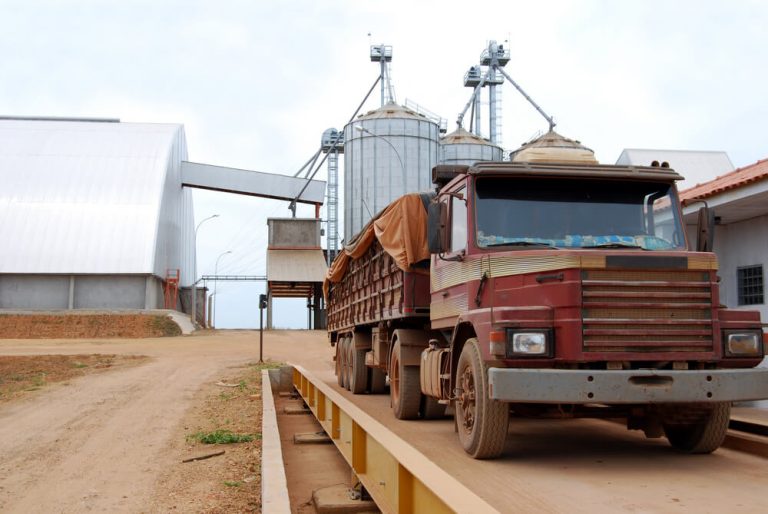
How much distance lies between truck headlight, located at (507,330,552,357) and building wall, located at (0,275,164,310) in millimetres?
48932

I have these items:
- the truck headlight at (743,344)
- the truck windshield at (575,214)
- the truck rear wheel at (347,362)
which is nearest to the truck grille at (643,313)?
the truck headlight at (743,344)

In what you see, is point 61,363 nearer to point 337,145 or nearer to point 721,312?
point 721,312

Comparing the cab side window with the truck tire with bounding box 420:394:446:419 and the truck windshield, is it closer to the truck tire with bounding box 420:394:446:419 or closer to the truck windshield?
the truck windshield

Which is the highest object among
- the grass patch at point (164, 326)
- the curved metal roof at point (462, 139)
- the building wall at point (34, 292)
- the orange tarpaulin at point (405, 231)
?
the curved metal roof at point (462, 139)

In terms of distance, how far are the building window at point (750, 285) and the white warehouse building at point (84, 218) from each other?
44.1 meters

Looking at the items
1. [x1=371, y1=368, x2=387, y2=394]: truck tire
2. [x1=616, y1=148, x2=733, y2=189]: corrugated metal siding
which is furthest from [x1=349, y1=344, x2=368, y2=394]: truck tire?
[x1=616, y1=148, x2=733, y2=189]: corrugated metal siding

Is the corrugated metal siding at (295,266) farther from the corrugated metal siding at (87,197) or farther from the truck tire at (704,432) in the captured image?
the truck tire at (704,432)

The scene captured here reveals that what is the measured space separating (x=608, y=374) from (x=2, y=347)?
3502cm

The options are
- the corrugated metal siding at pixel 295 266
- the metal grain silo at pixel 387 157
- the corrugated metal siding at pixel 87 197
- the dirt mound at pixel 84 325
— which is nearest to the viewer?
the dirt mound at pixel 84 325

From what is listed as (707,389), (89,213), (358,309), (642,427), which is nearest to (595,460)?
(642,427)

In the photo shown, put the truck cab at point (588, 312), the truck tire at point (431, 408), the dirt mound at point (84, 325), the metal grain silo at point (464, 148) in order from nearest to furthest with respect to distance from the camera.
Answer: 1. the truck cab at point (588, 312)
2. the truck tire at point (431, 408)
3. the dirt mound at point (84, 325)
4. the metal grain silo at point (464, 148)

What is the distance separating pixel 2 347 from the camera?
118 feet

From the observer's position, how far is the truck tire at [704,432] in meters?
7.91

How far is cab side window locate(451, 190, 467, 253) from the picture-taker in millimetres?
8633
